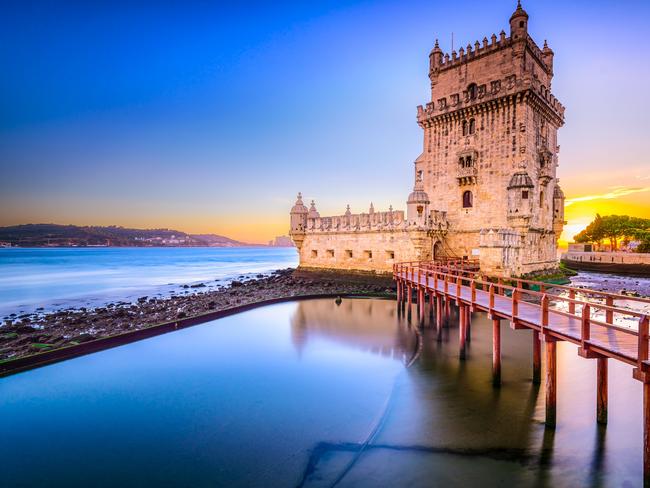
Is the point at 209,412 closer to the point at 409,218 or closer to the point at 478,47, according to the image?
the point at 409,218

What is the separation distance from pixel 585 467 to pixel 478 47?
25.7 meters

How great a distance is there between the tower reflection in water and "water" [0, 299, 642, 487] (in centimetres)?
3

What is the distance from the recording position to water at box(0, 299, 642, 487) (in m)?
6.17

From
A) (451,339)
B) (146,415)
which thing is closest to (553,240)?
(451,339)

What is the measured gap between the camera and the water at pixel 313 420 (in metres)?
6.17

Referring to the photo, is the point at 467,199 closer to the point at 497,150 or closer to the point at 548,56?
the point at 497,150

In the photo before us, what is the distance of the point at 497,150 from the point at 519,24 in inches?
308

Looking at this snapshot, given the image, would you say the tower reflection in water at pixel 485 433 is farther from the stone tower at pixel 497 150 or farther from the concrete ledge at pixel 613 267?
the concrete ledge at pixel 613 267

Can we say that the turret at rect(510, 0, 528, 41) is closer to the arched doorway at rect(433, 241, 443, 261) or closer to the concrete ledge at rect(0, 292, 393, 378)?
the arched doorway at rect(433, 241, 443, 261)

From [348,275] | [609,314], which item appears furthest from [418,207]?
[609,314]

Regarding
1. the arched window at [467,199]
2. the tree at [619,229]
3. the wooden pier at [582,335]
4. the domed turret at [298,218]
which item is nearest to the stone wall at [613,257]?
the tree at [619,229]

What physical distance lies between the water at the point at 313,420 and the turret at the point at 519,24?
1952cm

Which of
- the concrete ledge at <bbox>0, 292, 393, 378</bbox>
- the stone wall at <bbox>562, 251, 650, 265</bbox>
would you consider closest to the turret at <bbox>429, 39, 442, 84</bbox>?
the concrete ledge at <bbox>0, 292, 393, 378</bbox>

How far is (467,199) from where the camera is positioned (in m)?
24.9
